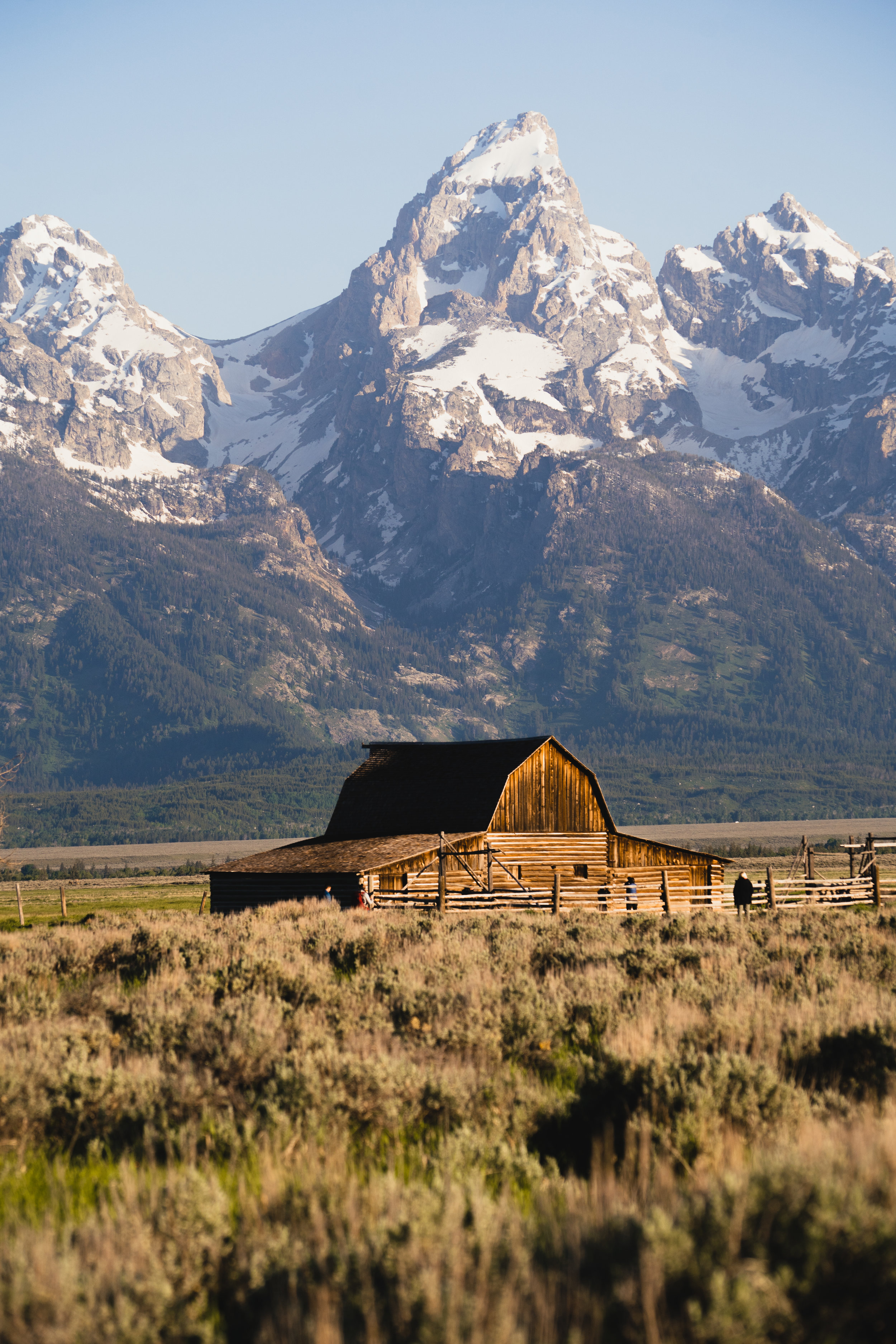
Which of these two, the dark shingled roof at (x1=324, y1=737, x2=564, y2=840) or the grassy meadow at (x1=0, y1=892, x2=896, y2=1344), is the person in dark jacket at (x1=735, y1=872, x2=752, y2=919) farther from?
the grassy meadow at (x1=0, y1=892, x2=896, y2=1344)

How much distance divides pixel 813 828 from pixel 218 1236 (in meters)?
202

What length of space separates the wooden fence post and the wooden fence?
0.10 m

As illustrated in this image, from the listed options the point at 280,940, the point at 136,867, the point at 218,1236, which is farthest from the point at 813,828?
the point at 218,1236

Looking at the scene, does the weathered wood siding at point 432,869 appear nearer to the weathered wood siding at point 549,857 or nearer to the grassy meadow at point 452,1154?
the weathered wood siding at point 549,857

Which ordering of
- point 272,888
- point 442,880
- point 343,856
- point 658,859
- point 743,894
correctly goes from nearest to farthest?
point 442,880 < point 743,894 < point 343,856 < point 272,888 < point 658,859

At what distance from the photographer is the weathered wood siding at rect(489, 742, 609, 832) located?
4219cm

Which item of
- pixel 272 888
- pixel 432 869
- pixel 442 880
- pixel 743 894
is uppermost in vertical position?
pixel 432 869

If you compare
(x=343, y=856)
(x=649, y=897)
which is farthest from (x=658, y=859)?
(x=343, y=856)

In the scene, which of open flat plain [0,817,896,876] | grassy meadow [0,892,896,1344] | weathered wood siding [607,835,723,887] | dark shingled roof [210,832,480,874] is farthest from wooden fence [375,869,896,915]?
open flat plain [0,817,896,876]

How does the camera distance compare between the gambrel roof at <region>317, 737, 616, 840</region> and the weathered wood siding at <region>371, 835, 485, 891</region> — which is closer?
the weathered wood siding at <region>371, 835, 485, 891</region>

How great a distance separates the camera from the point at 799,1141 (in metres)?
6.26

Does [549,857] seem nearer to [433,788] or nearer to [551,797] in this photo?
[551,797]

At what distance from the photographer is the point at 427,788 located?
44.8m

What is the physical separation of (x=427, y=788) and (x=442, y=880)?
11126mm
